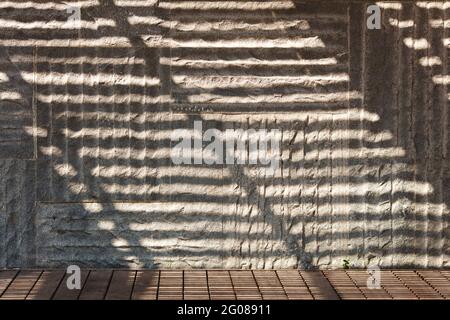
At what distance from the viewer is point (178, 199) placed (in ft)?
28.6

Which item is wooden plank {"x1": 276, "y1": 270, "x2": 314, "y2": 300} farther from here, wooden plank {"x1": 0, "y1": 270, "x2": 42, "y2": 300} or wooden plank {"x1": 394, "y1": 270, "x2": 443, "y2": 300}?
wooden plank {"x1": 0, "y1": 270, "x2": 42, "y2": 300}

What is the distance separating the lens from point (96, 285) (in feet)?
26.6

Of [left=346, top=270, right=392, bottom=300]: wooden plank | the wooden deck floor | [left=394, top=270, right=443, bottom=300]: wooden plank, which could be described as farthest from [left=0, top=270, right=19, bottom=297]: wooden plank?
[left=394, top=270, right=443, bottom=300]: wooden plank

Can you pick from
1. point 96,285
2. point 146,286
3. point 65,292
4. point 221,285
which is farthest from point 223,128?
point 65,292

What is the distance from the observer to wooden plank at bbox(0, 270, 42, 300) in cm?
767

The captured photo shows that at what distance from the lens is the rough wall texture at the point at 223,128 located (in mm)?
8664

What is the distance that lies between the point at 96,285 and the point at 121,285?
183mm

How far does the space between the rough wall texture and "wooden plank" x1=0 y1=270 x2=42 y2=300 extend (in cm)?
20

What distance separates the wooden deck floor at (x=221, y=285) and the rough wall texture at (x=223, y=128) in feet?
0.66

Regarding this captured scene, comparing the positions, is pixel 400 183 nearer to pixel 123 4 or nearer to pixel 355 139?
pixel 355 139

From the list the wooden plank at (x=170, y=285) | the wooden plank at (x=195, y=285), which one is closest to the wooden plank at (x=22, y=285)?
the wooden plank at (x=170, y=285)

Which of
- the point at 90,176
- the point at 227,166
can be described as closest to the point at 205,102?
the point at 227,166

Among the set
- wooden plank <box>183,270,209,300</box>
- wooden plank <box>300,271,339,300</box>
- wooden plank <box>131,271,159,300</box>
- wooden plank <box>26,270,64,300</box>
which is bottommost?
wooden plank <box>300,271,339,300</box>
